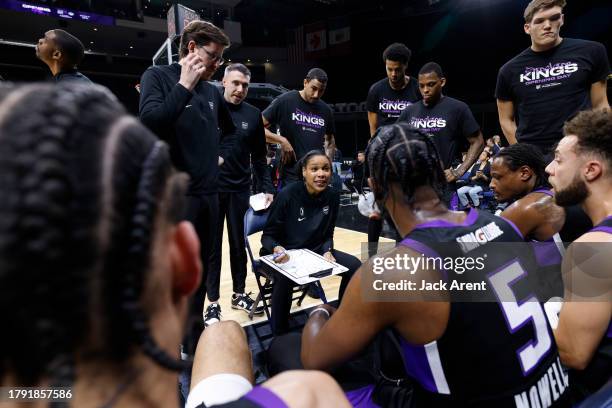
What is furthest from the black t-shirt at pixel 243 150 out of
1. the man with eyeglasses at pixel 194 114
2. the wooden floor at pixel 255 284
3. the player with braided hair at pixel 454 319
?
the player with braided hair at pixel 454 319

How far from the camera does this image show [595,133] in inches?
59.9

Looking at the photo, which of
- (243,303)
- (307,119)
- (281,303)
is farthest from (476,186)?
(281,303)

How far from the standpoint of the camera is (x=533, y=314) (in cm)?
106

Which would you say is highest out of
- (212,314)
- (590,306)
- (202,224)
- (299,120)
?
(299,120)

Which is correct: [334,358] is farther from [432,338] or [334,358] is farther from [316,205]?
[316,205]

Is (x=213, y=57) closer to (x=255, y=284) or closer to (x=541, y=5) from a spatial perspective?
(x=541, y=5)

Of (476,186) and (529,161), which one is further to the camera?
(476,186)

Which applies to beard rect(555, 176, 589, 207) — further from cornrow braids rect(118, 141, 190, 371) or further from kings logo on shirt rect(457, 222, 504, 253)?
cornrow braids rect(118, 141, 190, 371)

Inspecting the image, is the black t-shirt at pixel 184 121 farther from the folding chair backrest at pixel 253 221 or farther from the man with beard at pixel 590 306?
the man with beard at pixel 590 306

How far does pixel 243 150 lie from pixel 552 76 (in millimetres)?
2481

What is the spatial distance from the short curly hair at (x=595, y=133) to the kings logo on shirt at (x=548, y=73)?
3.74 feet

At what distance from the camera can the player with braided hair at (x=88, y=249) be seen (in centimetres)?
36

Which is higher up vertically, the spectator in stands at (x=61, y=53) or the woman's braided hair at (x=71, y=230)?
the spectator in stands at (x=61, y=53)

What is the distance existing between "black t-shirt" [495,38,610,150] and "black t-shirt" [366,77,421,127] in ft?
3.43
